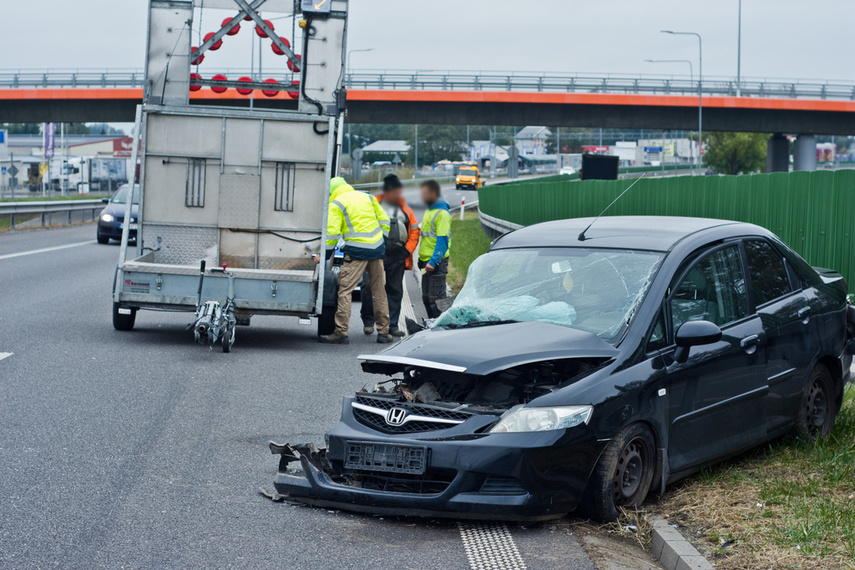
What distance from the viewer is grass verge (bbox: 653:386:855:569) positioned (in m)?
4.73

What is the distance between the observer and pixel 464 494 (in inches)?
198

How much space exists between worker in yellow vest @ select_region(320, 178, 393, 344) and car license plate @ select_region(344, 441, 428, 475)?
6.70 m

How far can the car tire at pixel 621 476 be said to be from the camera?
5191 millimetres

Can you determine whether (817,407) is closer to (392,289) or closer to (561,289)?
(561,289)

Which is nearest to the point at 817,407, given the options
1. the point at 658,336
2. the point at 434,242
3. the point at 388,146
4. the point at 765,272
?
the point at 765,272

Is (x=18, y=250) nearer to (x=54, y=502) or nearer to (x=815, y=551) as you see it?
(x=54, y=502)

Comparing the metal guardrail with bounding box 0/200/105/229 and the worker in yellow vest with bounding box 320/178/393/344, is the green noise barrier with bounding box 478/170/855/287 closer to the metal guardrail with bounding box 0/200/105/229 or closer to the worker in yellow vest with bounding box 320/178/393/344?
the worker in yellow vest with bounding box 320/178/393/344

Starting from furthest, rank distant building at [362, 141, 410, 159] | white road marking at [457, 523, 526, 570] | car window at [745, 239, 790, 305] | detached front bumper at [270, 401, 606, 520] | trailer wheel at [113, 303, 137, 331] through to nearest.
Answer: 1. distant building at [362, 141, 410, 159]
2. trailer wheel at [113, 303, 137, 331]
3. car window at [745, 239, 790, 305]
4. detached front bumper at [270, 401, 606, 520]
5. white road marking at [457, 523, 526, 570]

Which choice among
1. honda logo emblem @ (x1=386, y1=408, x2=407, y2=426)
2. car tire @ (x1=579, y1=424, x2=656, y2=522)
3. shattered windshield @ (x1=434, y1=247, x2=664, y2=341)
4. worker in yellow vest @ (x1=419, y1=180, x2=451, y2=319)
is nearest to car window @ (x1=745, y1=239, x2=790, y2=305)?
shattered windshield @ (x1=434, y1=247, x2=664, y2=341)

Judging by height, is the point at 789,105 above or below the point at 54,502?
above

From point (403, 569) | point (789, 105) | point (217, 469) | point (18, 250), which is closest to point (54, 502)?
point (217, 469)

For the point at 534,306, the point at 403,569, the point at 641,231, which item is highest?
the point at 641,231

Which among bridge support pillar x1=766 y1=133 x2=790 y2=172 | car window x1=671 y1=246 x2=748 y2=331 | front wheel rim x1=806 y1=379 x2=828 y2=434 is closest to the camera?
car window x1=671 y1=246 x2=748 y2=331

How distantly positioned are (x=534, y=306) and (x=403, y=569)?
1966 millimetres
